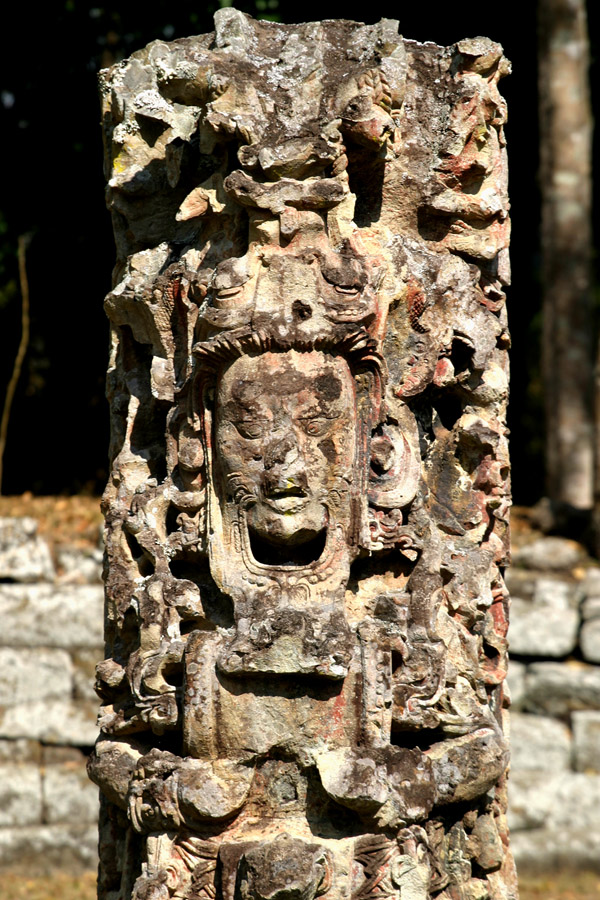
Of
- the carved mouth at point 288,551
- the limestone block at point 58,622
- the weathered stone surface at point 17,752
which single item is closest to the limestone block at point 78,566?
the limestone block at point 58,622

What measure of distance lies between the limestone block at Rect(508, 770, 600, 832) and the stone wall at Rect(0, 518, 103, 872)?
7.32 feet

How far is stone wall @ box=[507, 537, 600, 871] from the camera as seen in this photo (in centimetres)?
683

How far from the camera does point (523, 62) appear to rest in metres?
10.3

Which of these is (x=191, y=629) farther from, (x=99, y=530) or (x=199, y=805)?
(x=99, y=530)

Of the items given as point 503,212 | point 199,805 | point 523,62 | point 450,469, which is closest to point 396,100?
point 503,212

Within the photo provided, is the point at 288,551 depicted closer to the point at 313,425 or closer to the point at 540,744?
the point at 313,425

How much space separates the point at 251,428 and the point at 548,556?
428 cm

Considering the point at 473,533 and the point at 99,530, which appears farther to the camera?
the point at 99,530

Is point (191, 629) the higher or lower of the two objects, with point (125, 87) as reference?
lower

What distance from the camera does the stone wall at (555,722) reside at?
6.83 metres

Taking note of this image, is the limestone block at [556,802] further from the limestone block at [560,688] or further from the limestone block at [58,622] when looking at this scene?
the limestone block at [58,622]

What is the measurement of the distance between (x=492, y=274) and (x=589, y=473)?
587 centimetres

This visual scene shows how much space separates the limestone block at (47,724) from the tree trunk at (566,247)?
3976 millimetres

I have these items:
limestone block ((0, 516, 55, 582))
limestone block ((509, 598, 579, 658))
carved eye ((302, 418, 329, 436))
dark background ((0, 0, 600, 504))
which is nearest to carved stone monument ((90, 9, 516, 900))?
carved eye ((302, 418, 329, 436))
